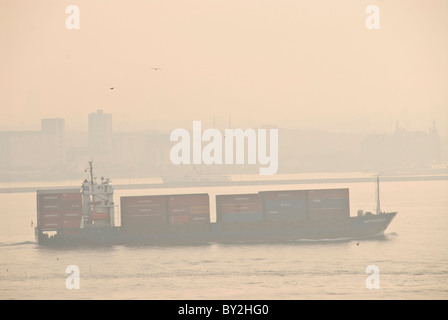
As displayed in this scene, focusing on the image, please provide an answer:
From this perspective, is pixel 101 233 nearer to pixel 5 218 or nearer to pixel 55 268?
pixel 55 268

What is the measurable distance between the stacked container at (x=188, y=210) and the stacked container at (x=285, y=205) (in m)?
5.30

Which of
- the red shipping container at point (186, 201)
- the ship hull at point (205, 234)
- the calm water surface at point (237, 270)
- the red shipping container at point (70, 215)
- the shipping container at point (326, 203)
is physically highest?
the red shipping container at point (186, 201)

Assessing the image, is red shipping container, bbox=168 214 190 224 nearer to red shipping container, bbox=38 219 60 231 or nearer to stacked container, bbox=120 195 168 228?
stacked container, bbox=120 195 168 228

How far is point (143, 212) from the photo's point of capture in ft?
231

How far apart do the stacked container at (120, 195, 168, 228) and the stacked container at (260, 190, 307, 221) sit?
9065mm

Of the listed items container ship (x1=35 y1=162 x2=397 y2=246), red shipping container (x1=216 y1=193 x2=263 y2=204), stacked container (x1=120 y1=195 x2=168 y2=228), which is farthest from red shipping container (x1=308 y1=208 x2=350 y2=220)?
stacked container (x1=120 y1=195 x2=168 y2=228)

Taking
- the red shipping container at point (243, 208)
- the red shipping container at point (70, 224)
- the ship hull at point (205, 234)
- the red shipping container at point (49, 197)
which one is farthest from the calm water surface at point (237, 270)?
the red shipping container at point (49, 197)

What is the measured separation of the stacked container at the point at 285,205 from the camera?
71125 mm

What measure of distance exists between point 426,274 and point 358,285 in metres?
5.83

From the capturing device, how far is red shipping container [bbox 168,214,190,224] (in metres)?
70.4

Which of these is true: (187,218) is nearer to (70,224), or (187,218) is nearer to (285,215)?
(285,215)

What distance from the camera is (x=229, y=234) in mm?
70562

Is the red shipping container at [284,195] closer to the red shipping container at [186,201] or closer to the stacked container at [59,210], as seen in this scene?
the red shipping container at [186,201]
